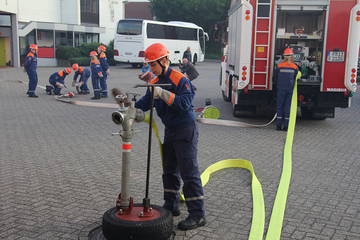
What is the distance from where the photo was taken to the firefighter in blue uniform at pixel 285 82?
353 inches

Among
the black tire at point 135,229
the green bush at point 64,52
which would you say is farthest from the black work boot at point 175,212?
the green bush at point 64,52

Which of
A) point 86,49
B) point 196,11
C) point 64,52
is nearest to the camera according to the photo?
point 64,52

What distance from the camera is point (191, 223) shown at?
3.91 m

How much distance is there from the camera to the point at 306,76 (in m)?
10.2

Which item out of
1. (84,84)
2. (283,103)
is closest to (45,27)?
(84,84)

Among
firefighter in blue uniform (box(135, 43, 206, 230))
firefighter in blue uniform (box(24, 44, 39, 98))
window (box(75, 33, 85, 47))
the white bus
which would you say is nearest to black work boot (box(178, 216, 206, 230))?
firefighter in blue uniform (box(135, 43, 206, 230))

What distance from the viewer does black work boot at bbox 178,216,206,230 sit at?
3895 mm

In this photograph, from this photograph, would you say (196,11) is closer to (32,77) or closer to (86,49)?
(86,49)

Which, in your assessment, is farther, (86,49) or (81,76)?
(86,49)

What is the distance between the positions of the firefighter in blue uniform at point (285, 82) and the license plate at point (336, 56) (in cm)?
85

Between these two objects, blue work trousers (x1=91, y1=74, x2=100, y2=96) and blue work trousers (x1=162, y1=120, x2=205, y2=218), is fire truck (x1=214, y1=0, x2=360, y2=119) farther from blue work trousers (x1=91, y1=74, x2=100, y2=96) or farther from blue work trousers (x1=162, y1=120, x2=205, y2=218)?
blue work trousers (x1=91, y1=74, x2=100, y2=96)

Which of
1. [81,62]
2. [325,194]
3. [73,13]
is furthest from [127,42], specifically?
[325,194]

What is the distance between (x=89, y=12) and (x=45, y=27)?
8.89 metres

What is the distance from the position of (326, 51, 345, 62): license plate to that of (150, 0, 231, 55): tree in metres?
42.5
